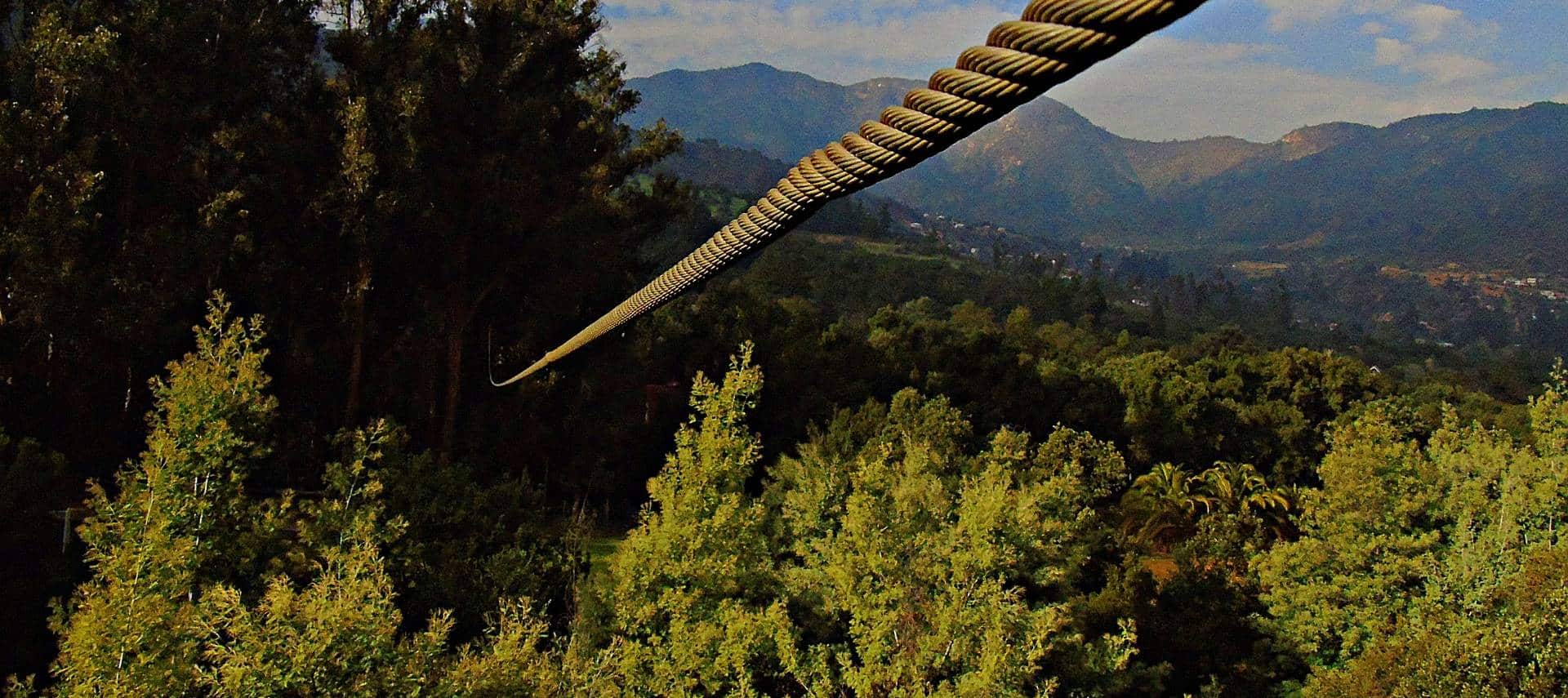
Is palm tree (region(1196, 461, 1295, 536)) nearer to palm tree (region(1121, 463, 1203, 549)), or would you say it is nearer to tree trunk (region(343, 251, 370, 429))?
palm tree (region(1121, 463, 1203, 549))

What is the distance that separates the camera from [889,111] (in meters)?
1.04

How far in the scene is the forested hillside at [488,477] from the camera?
898 cm

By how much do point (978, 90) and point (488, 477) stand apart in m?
20.6

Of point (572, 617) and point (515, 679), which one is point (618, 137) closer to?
point (572, 617)

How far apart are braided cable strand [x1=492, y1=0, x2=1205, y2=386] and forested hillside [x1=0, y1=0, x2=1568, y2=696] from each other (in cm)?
678

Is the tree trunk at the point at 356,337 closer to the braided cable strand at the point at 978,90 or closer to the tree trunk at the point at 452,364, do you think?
the tree trunk at the point at 452,364

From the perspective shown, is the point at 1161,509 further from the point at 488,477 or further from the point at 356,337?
the point at 356,337

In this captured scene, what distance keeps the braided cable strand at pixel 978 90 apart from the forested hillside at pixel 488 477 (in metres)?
6.78

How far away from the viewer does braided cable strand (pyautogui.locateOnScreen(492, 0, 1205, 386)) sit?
2.68ft

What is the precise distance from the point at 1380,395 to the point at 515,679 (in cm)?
4259

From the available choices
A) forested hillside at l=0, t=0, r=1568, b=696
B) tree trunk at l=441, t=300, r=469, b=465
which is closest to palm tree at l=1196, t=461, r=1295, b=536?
forested hillside at l=0, t=0, r=1568, b=696

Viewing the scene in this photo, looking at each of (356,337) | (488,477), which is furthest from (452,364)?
(488,477)

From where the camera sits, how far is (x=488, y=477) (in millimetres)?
20641

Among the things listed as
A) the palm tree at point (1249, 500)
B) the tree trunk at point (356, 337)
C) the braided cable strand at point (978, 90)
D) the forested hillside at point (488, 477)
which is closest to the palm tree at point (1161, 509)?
the forested hillside at point (488, 477)
